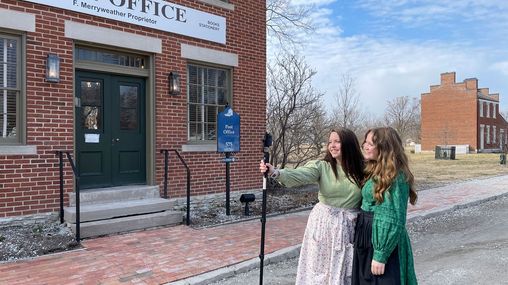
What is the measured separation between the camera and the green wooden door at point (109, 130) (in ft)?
24.7

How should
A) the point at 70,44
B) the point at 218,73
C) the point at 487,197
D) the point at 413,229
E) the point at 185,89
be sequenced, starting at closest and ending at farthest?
the point at 70,44, the point at 413,229, the point at 185,89, the point at 218,73, the point at 487,197

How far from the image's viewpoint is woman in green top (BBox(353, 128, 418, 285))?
279 centimetres

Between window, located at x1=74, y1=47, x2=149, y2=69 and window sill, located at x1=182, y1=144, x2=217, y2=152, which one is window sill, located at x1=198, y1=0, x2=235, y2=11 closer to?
window, located at x1=74, y1=47, x2=149, y2=69

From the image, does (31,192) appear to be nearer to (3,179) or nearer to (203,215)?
(3,179)

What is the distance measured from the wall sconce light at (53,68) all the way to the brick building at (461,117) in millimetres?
53134

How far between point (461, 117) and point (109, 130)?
176 ft

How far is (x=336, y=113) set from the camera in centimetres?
1720

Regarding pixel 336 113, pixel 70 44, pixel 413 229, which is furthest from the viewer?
pixel 336 113

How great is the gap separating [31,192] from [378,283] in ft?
18.9

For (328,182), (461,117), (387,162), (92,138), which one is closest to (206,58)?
(92,138)

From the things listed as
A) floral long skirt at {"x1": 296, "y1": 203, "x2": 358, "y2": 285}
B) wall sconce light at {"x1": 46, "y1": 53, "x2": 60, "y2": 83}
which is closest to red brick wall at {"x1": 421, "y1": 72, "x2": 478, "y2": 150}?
wall sconce light at {"x1": 46, "y1": 53, "x2": 60, "y2": 83}

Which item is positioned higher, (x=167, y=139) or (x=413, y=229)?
(x=167, y=139)

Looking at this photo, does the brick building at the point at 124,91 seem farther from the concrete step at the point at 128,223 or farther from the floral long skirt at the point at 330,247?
the floral long skirt at the point at 330,247

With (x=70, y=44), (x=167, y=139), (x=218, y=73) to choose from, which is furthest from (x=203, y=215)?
(x=70, y=44)
